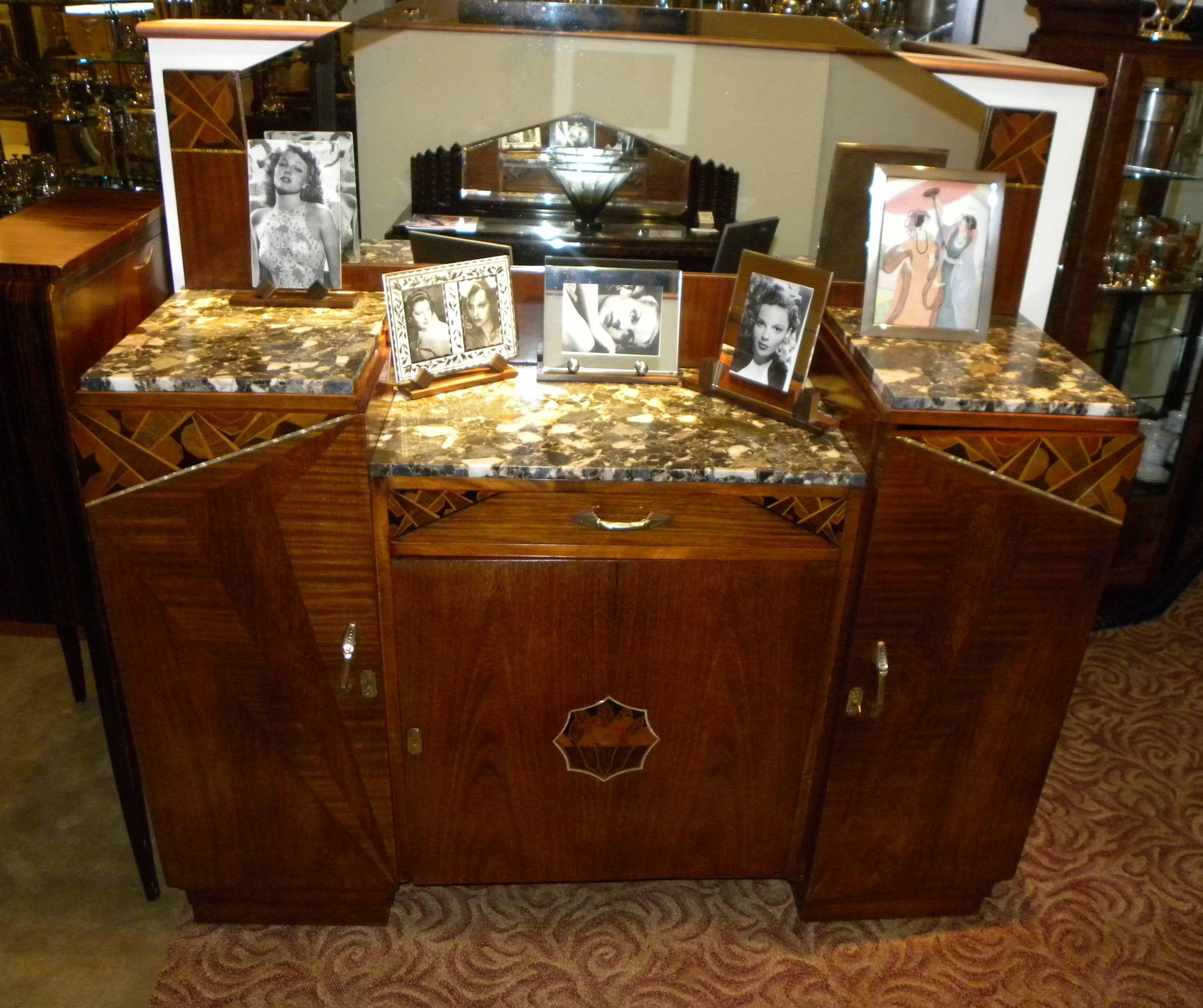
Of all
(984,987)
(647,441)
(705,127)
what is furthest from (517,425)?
(984,987)

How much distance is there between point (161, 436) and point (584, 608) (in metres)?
0.64

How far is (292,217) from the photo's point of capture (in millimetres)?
1654

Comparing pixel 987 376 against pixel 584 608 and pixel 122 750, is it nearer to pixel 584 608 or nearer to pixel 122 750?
pixel 584 608

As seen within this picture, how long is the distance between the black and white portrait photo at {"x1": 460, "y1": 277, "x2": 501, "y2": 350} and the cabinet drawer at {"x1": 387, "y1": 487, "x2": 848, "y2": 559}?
1.13ft

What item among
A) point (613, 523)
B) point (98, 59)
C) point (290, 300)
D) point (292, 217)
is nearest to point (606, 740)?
point (613, 523)

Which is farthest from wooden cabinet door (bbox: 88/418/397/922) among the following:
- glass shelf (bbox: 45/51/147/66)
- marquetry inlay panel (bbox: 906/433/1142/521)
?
glass shelf (bbox: 45/51/147/66)

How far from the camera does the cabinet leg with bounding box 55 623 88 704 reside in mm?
2221

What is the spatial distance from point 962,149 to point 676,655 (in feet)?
3.35

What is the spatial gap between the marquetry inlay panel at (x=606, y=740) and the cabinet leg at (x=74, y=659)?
1191 mm

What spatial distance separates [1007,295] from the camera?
1792 millimetres

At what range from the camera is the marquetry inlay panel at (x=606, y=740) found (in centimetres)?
163

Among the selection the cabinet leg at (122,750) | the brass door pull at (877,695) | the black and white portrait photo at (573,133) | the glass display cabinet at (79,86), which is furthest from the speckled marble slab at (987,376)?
the glass display cabinet at (79,86)

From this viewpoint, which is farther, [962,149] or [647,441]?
[962,149]

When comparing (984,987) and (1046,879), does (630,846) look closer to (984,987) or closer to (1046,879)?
(984,987)
